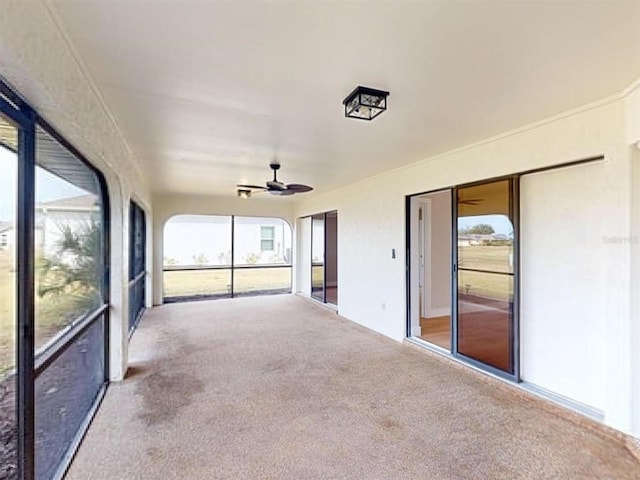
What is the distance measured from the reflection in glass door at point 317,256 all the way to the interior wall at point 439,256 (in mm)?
2569

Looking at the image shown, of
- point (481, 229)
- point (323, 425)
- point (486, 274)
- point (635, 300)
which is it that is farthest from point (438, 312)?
point (323, 425)

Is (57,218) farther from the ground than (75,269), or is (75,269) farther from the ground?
(57,218)

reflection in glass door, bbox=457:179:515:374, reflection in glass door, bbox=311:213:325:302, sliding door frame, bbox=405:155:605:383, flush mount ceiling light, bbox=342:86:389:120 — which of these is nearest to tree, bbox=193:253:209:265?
reflection in glass door, bbox=311:213:325:302

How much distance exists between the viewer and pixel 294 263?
8.95 metres

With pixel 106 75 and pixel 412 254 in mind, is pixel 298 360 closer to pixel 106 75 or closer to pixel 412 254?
pixel 412 254

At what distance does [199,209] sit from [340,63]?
661cm

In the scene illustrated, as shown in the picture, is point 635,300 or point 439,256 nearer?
point 635,300

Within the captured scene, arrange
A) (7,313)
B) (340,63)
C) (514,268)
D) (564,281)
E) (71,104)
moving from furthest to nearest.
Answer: (514,268) < (564,281) < (340,63) < (71,104) < (7,313)

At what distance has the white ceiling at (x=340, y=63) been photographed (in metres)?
1.53

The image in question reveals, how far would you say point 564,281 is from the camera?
292 cm

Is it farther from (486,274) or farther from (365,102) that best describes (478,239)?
(365,102)

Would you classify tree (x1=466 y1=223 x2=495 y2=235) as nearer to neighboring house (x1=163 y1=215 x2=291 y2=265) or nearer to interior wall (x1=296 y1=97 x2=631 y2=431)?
interior wall (x1=296 y1=97 x2=631 y2=431)

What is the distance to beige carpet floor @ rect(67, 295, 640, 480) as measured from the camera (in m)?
2.12

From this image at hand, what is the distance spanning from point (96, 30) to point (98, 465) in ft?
8.08
